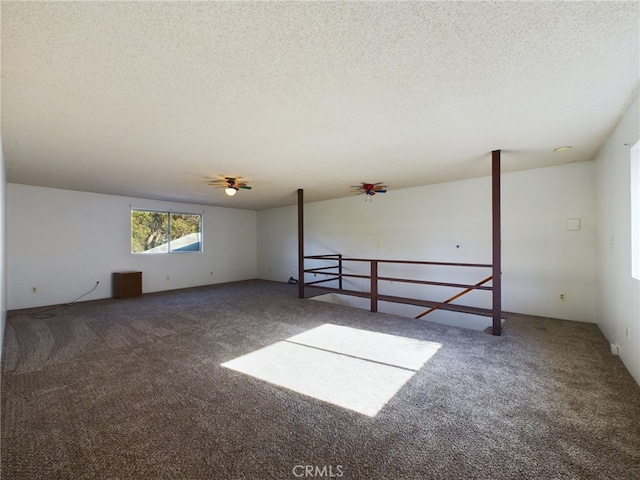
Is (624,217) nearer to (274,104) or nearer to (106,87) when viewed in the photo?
(274,104)

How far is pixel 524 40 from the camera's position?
5.15 feet

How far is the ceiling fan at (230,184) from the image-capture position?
4.95 meters

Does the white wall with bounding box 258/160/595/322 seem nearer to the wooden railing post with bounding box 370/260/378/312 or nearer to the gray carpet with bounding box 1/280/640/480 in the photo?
the gray carpet with bounding box 1/280/640/480

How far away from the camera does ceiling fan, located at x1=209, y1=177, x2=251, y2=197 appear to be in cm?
495

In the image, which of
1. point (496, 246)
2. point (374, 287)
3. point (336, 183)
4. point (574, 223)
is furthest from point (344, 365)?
point (574, 223)

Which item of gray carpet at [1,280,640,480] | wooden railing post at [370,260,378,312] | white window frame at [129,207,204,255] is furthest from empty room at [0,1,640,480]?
white window frame at [129,207,204,255]

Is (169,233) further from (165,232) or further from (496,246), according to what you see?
(496,246)

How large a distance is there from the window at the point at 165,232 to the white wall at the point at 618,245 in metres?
8.55

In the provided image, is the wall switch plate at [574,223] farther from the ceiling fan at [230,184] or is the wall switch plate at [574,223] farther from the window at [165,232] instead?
the window at [165,232]

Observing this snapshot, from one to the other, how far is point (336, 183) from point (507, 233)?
10.6 ft

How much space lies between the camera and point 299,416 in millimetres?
1939

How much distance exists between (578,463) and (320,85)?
2.83 meters

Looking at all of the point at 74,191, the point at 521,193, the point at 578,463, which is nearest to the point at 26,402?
the point at 578,463

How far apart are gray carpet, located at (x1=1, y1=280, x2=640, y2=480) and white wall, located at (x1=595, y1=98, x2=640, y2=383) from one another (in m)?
0.31
